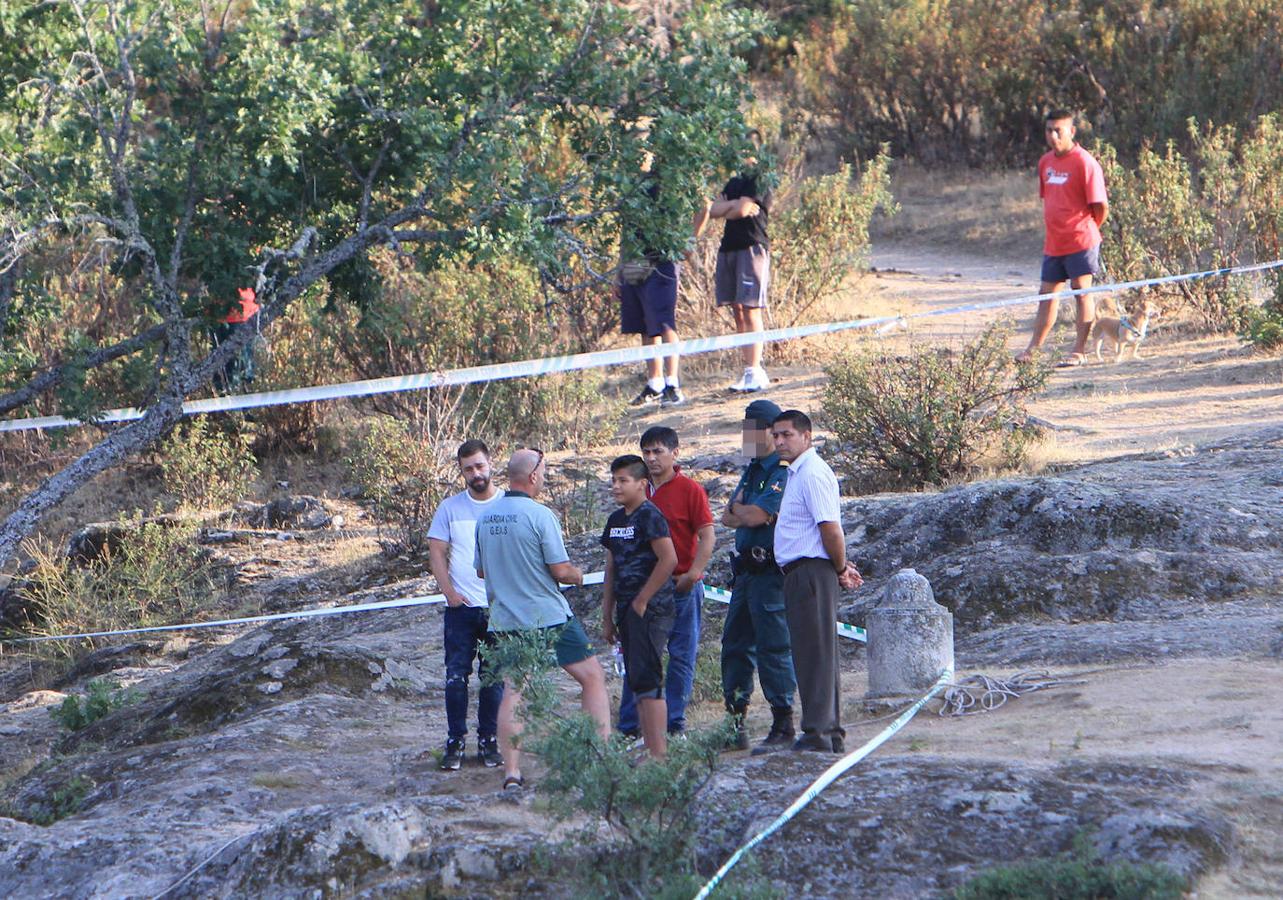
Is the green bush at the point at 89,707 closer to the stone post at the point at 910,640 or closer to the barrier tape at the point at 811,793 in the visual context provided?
the stone post at the point at 910,640

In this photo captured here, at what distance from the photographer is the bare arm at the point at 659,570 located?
5941 millimetres

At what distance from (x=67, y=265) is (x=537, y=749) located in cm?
1125

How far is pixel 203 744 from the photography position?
7.02m

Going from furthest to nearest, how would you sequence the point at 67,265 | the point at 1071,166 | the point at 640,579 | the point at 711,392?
the point at 67,265
the point at 711,392
the point at 1071,166
the point at 640,579

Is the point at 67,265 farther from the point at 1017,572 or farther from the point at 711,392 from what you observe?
the point at 1017,572

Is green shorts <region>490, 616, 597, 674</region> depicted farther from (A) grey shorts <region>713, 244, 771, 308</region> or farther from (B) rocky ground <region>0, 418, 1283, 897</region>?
(A) grey shorts <region>713, 244, 771, 308</region>

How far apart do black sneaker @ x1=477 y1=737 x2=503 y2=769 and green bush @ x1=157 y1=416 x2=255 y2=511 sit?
658 centimetres

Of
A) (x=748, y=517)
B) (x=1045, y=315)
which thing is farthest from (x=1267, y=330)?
(x=748, y=517)

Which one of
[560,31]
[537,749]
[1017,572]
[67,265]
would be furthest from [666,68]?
[67,265]

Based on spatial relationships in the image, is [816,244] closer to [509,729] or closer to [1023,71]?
[1023,71]

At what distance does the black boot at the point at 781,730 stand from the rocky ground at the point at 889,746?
323 millimetres

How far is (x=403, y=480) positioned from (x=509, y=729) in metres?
5.24

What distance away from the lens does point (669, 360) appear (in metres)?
13.3

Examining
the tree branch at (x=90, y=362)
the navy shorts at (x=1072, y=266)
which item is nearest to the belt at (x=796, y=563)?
the tree branch at (x=90, y=362)
